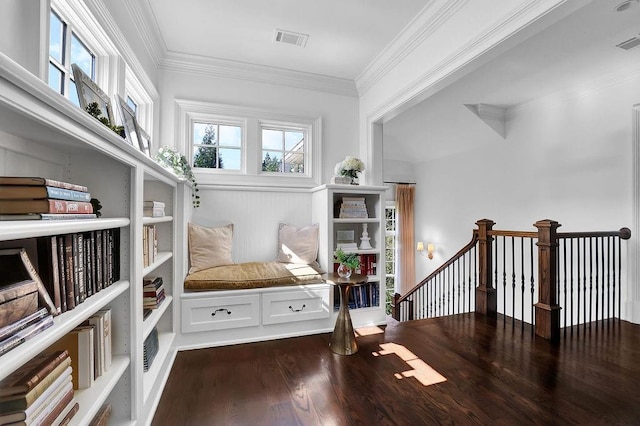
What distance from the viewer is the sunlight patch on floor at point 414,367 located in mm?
2004

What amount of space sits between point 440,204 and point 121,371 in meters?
5.86

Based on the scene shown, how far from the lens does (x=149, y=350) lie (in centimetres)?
191

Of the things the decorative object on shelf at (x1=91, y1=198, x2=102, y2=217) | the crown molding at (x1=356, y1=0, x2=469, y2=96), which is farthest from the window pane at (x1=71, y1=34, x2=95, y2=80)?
the crown molding at (x1=356, y1=0, x2=469, y2=96)

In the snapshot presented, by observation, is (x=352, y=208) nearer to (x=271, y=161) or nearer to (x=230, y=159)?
(x=271, y=161)

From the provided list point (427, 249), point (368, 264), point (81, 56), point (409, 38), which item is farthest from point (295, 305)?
point (427, 249)

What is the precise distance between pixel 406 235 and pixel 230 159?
15.0ft

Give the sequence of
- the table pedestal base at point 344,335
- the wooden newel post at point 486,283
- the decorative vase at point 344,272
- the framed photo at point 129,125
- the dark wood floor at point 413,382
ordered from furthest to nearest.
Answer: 1. the wooden newel post at point 486,283
2. the decorative vase at point 344,272
3. the table pedestal base at point 344,335
4. the framed photo at point 129,125
5. the dark wood floor at point 413,382

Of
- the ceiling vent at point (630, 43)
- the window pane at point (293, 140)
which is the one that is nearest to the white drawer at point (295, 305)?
the window pane at point (293, 140)

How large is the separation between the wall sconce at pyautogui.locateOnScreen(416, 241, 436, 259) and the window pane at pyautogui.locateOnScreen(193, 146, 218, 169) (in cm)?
467

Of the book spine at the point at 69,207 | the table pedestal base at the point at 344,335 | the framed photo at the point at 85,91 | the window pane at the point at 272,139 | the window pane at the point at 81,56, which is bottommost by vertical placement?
the table pedestal base at the point at 344,335

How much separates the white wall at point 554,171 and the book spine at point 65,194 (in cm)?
483

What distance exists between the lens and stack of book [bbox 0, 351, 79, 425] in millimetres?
785

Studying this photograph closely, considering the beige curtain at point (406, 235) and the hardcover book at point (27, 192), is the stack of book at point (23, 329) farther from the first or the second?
the beige curtain at point (406, 235)

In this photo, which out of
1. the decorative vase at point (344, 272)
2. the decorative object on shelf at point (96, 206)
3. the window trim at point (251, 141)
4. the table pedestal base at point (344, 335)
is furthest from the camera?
the window trim at point (251, 141)
